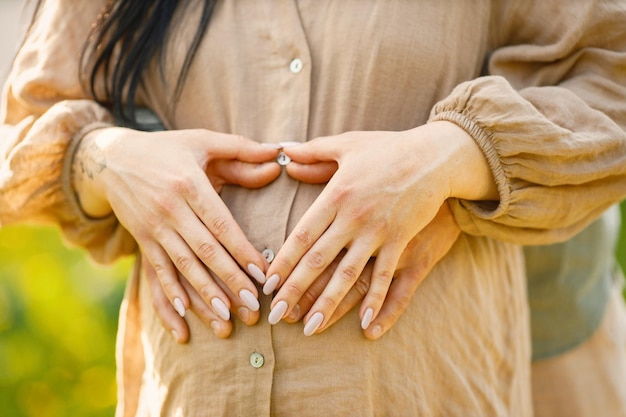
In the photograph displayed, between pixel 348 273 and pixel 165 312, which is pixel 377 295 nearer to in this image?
pixel 348 273

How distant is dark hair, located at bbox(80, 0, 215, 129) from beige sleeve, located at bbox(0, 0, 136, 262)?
0.03 m

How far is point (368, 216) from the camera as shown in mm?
1222

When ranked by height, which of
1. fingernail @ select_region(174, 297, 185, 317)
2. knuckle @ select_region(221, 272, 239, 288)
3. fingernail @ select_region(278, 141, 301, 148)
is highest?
fingernail @ select_region(278, 141, 301, 148)

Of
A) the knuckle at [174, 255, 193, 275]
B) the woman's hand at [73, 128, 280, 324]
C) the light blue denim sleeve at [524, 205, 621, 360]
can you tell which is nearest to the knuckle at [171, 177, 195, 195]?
the woman's hand at [73, 128, 280, 324]

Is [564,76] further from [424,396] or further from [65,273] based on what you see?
[65,273]

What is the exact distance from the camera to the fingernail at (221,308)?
1262 millimetres

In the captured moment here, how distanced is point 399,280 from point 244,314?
279 millimetres

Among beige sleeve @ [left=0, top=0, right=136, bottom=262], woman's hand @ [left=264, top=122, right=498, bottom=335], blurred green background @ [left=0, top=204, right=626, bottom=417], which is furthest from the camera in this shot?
blurred green background @ [left=0, top=204, right=626, bottom=417]

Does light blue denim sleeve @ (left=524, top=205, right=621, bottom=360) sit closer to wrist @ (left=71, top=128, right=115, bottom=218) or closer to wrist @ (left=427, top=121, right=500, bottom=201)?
wrist @ (left=427, top=121, right=500, bottom=201)

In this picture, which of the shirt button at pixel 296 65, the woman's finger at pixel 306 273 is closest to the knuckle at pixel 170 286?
the woman's finger at pixel 306 273

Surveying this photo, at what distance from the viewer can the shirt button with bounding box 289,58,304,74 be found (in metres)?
1.42

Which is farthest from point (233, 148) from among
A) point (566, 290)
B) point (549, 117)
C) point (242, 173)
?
point (566, 290)

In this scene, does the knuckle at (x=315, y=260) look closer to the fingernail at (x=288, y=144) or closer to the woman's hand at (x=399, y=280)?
the woman's hand at (x=399, y=280)

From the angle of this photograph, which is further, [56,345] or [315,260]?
[56,345]
